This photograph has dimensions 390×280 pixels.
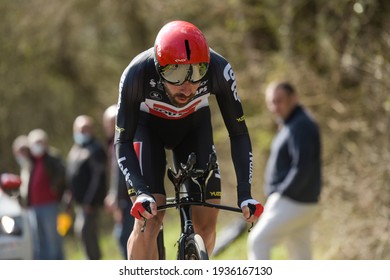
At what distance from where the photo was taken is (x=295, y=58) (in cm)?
1306

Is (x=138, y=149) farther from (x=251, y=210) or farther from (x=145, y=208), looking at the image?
(x=251, y=210)

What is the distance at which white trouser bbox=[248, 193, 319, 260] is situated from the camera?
345 inches

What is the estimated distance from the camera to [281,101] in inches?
358

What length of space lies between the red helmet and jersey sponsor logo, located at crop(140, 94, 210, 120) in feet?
1.85

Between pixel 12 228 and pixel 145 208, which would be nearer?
pixel 145 208

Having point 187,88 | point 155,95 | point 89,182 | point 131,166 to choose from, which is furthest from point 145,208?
point 89,182

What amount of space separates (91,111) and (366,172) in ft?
44.2

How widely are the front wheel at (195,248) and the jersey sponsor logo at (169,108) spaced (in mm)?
939

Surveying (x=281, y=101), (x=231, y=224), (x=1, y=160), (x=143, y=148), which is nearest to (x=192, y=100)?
(x=143, y=148)

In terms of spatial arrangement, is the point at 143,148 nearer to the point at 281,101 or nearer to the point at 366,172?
the point at 281,101

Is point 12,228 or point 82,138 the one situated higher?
point 82,138

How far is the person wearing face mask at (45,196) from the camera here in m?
13.0

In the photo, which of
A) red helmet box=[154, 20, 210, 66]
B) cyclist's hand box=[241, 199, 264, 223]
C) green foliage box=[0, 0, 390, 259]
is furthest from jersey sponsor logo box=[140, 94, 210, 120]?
green foliage box=[0, 0, 390, 259]

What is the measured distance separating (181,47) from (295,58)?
743cm
